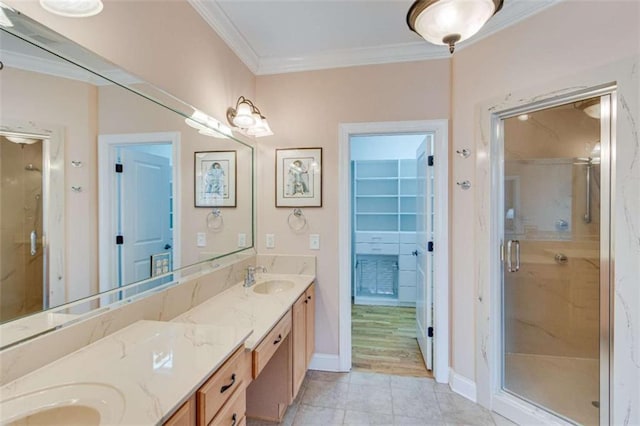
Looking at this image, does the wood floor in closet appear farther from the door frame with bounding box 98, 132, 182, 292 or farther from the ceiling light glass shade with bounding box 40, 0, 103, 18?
the ceiling light glass shade with bounding box 40, 0, 103, 18

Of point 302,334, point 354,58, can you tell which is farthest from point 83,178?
point 354,58

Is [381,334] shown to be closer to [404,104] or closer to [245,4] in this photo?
[404,104]

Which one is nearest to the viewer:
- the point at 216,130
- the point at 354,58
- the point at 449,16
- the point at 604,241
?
the point at 449,16

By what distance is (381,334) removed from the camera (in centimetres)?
314

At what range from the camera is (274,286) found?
229cm

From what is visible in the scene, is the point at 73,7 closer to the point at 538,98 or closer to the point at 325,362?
the point at 538,98

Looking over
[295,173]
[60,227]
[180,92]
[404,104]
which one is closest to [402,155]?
[404,104]

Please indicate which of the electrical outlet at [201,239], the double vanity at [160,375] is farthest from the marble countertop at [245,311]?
the electrical outlet at [201,239]

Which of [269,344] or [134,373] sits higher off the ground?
[134,373]

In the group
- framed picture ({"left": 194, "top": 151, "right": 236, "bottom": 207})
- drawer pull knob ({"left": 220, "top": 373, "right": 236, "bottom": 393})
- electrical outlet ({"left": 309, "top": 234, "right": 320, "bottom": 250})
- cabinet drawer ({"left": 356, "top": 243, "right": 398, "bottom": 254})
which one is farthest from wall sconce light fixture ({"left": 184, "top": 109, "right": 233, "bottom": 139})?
cabinet drawer ({"left": 356, "top": 243, "right": 398, "bottom": 254})

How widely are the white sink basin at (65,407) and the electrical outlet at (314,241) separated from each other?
1.76 meters

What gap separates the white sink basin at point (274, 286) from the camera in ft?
7.29

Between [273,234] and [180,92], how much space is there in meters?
1.32

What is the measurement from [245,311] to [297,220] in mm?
1045
